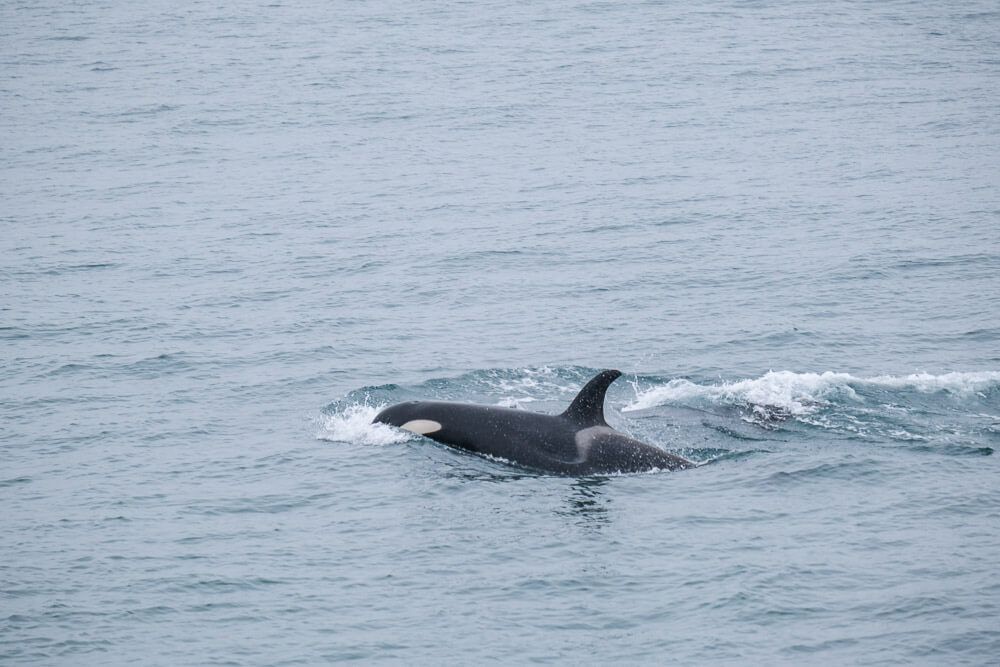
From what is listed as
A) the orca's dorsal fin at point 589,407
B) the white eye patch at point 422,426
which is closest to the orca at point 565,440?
the orca's dorsal fin at point 589,407

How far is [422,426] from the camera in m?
22.5

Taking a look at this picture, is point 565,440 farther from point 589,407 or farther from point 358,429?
point 358,429

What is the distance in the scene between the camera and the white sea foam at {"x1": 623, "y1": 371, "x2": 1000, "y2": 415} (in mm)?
24078

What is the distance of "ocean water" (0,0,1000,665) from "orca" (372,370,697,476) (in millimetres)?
368

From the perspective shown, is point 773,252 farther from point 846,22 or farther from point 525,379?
point 846,22

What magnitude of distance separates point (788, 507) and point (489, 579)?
4.87m

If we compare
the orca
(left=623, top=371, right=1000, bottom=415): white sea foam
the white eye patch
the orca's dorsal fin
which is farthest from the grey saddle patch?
(left=623, top=371, right=1000, bottom=415): white sea foam

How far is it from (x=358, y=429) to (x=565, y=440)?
443cm

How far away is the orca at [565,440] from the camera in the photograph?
20734 millimetres

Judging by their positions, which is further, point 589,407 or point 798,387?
point 798,387

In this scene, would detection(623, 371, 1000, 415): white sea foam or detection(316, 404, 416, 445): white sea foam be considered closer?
detection(316, 404, 416, 445): white sea foam

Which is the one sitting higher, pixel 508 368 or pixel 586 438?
pixel 586 438

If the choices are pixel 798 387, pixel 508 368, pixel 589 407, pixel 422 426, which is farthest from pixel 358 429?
pixel 798 387

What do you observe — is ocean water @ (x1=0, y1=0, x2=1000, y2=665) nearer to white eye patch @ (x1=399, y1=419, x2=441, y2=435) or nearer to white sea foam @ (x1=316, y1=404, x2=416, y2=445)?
white sea foam @ (x1=316, y1=404, x2=416, y2=445)
